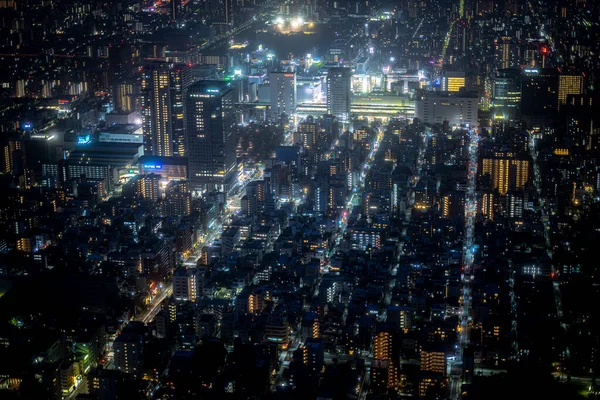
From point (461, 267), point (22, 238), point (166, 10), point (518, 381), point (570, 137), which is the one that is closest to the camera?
point (518, 381)

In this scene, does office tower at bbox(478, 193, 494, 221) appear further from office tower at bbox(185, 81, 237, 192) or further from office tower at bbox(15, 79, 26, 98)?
office tower at bbox(15, 79, 26, 98)

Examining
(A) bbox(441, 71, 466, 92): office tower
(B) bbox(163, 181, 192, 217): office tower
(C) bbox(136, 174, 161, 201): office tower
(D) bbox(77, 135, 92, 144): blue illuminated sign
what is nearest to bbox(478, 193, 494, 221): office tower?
(B) bbox(163, 181, 192, 217): office tower

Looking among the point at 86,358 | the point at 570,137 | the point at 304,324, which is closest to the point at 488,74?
the point at 570,137

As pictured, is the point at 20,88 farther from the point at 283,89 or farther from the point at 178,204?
the point at 178,204

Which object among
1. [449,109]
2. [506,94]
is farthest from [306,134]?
[506,94]

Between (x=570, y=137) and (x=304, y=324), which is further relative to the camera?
(x=570, y=137)

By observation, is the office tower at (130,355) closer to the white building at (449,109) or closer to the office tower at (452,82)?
the white building at (449,109)

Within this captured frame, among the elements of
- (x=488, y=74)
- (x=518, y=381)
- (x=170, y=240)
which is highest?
(x=488, y=74)

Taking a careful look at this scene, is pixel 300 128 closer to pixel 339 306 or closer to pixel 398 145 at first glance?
pixel 398 145
